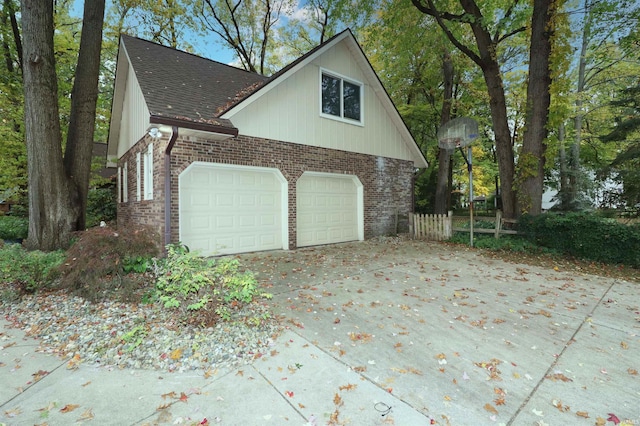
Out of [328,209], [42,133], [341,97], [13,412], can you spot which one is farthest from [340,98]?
[13,412]

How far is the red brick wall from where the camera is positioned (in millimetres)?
6613

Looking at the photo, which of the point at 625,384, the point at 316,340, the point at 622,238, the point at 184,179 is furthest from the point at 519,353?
the point at 184,179

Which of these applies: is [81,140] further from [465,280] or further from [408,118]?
[408,118]

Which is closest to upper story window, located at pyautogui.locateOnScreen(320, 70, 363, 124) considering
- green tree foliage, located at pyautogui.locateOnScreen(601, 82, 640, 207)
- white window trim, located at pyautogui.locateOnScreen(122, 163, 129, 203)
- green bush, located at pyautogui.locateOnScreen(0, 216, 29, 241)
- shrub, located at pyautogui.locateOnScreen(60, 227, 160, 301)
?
shrub, located at pyautogui.locateOnScreen(60, 227, 160, 301)

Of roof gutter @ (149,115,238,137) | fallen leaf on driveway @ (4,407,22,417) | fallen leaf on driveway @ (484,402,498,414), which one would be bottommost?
fallen leaf on driveway @ (484,402,498,414)

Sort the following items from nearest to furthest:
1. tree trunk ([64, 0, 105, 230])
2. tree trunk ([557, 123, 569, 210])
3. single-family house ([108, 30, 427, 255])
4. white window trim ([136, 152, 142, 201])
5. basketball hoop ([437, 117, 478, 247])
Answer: single-family house ([108, 30, 427, 255])
tree trunk ([64, 0, 105, 230])
white window trim ([136, 152, 142, 201])
basketball hoop ([437, 117, 478, 247])
tree trunk ([557, 123, 569, 210])

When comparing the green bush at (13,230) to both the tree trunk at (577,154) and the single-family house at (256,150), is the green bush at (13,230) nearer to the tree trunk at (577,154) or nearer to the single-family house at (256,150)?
the single-family house at (256,150)

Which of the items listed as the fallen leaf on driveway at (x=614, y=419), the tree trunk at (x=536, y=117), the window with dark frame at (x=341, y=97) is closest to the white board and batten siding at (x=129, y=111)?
the window with dark frame at (x=341, y=97)

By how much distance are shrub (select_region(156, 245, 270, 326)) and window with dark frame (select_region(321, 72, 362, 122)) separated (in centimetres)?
685

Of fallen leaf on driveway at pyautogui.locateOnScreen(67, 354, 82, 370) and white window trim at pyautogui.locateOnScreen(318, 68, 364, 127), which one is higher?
white window trim at pyautogui.locateOnScreen(318, 68, 364, 127)

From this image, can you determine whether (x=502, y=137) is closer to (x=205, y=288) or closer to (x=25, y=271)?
(x=205, y=288)

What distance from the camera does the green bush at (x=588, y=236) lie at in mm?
6441

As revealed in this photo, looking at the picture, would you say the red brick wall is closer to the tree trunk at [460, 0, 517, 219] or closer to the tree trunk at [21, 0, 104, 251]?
the tree trunk at [21, 0, 104, 251]

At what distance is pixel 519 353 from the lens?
296 centimetres
